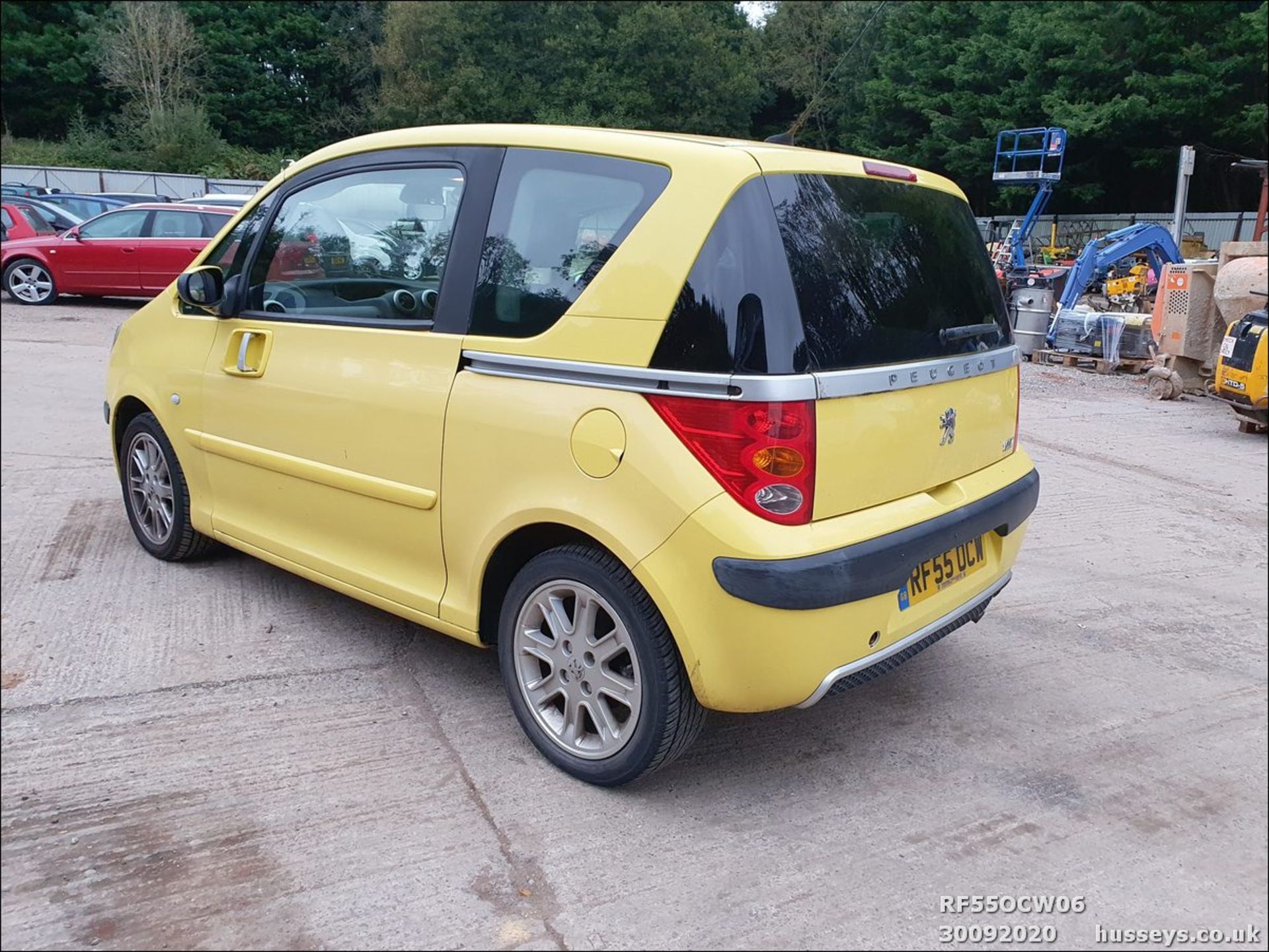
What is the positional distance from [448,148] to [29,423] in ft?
9.00

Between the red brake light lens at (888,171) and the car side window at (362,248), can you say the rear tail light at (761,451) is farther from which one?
the car side window at (362,248)

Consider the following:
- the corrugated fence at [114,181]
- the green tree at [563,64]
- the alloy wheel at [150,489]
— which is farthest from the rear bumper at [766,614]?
the green tree at [563,64]

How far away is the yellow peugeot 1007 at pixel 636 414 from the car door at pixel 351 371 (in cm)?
1

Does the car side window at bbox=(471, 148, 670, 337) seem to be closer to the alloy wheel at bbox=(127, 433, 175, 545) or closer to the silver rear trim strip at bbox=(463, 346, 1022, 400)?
the silver rear trim strip at bbox=(463, 346, 1022, 400)

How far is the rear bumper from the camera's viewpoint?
8.24ft

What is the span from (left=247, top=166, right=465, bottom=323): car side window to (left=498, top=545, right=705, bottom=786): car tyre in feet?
3.26

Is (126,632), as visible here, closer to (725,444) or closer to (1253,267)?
(725,444)

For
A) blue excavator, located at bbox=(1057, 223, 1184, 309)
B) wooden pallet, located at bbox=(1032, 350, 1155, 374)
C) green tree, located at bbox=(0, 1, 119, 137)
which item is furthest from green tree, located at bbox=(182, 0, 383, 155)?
wooden pallet, located at bbox=(1032, 350, 1155, 374)

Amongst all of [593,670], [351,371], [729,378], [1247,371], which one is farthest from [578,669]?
[1247,371]

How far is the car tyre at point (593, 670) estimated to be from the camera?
2705 millimetres

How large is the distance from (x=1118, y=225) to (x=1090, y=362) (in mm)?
19734

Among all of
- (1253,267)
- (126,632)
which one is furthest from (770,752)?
(1253,267)

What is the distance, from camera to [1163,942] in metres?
2.34

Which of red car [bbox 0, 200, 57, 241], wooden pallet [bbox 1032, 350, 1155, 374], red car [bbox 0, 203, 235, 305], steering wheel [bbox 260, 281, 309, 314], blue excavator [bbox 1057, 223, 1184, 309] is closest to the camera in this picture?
steering wheel [bbox 260, 281, 309, 314]
